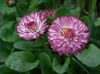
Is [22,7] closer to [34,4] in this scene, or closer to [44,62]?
[34,4]

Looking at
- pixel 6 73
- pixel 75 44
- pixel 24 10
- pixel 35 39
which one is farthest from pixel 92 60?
pixel 24 10

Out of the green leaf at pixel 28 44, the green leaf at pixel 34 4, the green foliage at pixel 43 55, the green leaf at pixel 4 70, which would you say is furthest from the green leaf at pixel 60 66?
the green leaf at pixel 34 4

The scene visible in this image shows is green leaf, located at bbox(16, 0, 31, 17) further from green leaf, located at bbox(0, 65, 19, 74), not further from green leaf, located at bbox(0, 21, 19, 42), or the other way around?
green leaf, located at bbox(0, 65, 19, 74)

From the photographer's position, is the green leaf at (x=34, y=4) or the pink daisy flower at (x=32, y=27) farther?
the green leaf at (x=34, y=4)

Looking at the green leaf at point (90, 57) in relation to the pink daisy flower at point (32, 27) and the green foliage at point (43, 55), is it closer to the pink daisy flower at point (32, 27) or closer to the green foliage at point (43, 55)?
the green foliage at point (43, 55)

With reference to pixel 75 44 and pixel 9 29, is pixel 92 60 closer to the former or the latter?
pixel 75 44

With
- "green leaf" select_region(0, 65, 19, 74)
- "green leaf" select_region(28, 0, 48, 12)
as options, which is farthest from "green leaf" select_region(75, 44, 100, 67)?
"green leaf" select_region(28, 0, 48, 12)

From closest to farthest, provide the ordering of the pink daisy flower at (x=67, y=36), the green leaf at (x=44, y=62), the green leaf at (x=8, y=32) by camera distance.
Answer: the pink daisy flower at (x=67, y=36), the green leaf at (x=44, y=62), the green leaf at (x=8, y=32)
